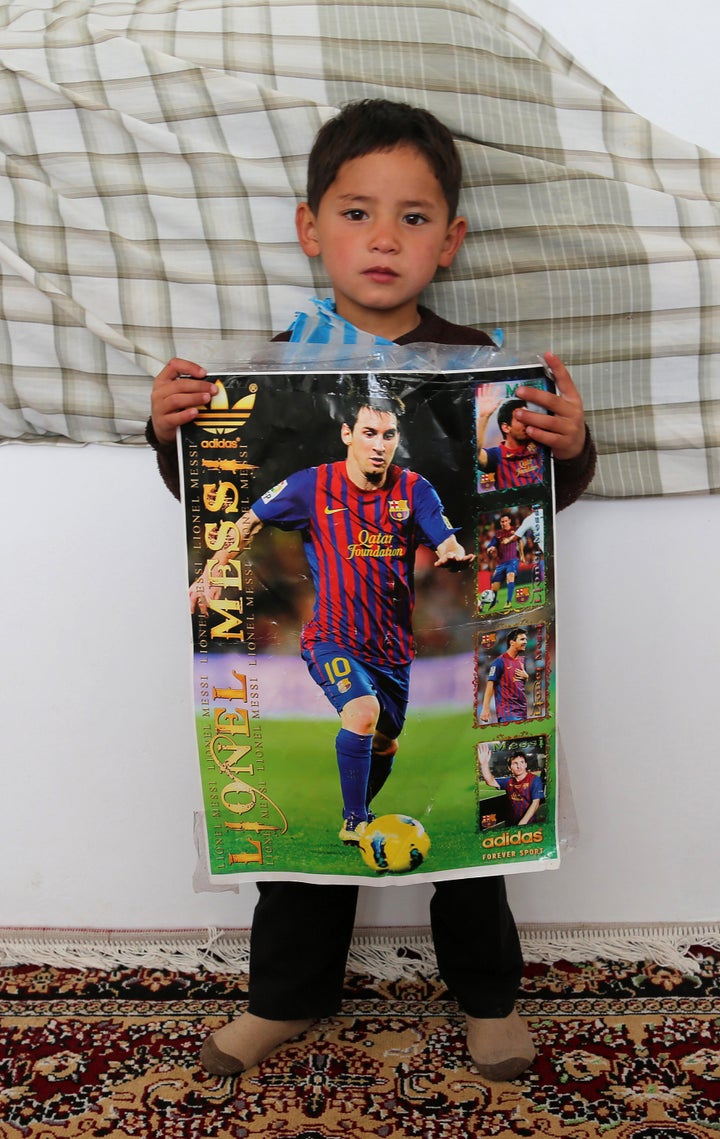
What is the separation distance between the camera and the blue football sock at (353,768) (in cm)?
90

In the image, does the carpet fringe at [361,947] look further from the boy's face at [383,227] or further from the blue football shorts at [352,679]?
the boy's face at [383,227]

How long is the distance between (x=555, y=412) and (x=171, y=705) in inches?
23.4

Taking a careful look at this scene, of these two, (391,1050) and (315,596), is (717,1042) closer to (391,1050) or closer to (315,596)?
(391,1050)

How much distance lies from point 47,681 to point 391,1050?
1.90ft

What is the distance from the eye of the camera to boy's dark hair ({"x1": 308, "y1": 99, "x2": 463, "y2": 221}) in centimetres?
96

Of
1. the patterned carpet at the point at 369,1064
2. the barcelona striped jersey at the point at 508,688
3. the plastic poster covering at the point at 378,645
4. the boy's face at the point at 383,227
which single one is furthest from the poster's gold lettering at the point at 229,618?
the patterned carpet at the point at 369,1064

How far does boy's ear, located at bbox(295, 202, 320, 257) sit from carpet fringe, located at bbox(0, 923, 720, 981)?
0.81 m

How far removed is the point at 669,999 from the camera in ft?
3.55

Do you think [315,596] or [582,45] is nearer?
[315,596]

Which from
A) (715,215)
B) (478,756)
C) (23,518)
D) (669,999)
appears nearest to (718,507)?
(715,215)

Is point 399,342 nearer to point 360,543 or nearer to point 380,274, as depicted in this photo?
point 380,274

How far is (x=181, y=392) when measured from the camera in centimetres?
85

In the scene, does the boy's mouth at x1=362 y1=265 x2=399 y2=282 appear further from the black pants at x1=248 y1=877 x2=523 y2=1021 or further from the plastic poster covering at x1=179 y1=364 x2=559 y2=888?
the black pants at x1=248 y1=877 x2=523 y2=1021

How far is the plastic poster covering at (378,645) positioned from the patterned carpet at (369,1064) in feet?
0.73
